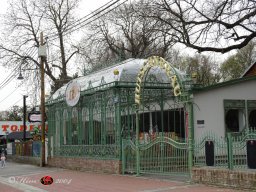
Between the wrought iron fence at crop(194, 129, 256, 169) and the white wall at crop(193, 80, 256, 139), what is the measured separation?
6.47 metres

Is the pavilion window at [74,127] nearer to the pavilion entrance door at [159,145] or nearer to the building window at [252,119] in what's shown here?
the pavilion entrance door at [159,145]

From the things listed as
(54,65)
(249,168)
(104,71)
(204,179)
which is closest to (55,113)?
(104,71)

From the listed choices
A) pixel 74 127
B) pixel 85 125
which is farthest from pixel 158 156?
pixel 74 127

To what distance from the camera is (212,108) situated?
68.0 feet

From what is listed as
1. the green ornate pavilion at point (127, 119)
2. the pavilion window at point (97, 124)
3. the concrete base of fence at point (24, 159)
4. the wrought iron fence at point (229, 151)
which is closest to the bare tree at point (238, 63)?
the concrete base of fence at point (24, 159)

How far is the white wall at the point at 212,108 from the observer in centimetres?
2059

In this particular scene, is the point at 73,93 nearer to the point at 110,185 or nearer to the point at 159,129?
the point at 159,129

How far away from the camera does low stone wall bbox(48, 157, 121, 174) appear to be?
1879cm

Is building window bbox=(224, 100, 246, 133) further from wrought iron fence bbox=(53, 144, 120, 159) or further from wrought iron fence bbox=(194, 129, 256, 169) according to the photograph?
wrought iron fence bbox=(194, 129, 256, 169)

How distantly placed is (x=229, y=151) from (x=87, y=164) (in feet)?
32.9

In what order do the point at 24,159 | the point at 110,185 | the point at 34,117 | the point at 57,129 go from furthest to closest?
the point at 24,159
the point at 34,117
the point at 57,129
the point at 110,185

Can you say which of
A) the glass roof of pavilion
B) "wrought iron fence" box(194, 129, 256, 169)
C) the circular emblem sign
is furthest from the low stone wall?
"wrought iron fence" box(194, 129, 256, 169)

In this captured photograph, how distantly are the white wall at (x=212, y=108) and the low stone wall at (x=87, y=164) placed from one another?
4.13m

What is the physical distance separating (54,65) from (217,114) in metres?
25.7
